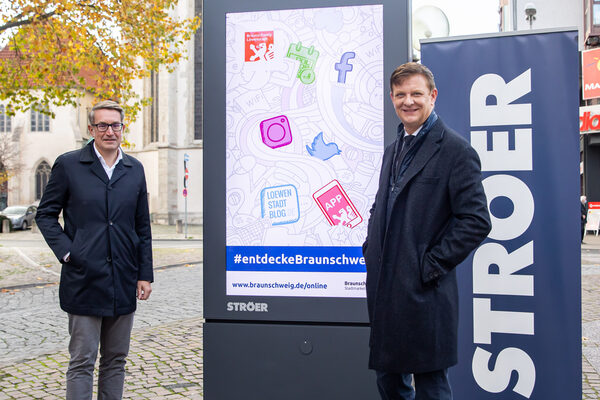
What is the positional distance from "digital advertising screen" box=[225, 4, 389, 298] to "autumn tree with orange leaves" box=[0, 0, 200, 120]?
30.6 ft

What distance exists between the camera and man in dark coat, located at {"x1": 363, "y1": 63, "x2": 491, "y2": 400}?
239 centimetres

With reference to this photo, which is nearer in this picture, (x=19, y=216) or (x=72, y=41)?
(x=72, y=41)

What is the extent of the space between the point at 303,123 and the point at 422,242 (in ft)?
3.53

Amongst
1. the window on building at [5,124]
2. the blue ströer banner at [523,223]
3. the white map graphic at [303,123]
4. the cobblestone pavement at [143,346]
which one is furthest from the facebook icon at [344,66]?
the window on building at [5,124]

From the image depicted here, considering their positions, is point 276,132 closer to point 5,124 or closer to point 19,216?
point 19,216

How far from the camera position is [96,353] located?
3279 mm

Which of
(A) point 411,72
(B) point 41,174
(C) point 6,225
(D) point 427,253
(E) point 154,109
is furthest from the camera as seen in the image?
(B) point 41,174

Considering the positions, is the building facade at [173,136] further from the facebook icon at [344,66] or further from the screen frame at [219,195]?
the facebook icon at [344,66]

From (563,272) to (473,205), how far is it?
1.16 metres

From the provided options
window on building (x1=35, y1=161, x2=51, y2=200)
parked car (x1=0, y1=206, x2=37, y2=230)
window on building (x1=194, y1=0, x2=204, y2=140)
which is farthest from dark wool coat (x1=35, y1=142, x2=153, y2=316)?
window on building (x1=35, y1=161, x2=51, y2=200)

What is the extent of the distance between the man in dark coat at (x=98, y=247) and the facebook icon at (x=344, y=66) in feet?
4.07

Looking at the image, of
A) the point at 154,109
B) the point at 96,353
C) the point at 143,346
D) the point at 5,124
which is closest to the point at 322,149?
the point at 96,353

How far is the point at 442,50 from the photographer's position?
3.47 m

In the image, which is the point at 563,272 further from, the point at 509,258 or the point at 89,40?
the point at 89,40
